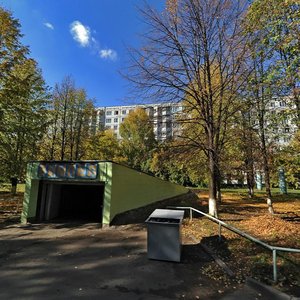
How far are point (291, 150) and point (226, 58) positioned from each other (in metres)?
5.64

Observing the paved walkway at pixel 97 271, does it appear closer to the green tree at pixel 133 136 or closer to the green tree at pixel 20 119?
the green tree at pixel 20 119

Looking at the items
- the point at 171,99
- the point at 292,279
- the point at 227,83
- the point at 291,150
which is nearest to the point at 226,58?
the point at 227,83

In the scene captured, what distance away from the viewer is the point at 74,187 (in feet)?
55.6

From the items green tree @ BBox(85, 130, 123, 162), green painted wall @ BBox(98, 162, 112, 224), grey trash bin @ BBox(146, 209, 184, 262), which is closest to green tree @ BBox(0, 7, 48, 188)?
green painted wall @ BBox(98, 162, 112, 224)

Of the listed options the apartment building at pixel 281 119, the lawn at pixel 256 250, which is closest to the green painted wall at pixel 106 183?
the lawn at pixel 256 250

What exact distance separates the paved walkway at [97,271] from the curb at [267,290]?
0.16 m

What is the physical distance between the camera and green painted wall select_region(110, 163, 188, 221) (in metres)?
11.9

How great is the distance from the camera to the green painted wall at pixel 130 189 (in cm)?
1191

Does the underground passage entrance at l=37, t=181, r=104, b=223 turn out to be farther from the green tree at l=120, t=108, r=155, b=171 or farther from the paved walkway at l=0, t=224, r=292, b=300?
the green tree at l=120, t=108, r=155, b=171

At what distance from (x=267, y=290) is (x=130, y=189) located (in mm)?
9816

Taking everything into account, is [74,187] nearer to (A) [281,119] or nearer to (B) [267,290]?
(A) [281,119]

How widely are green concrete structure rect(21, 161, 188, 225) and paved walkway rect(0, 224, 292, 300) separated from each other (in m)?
2.95

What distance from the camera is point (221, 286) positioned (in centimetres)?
506

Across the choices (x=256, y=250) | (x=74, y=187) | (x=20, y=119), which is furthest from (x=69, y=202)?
(x=256, y=250)
